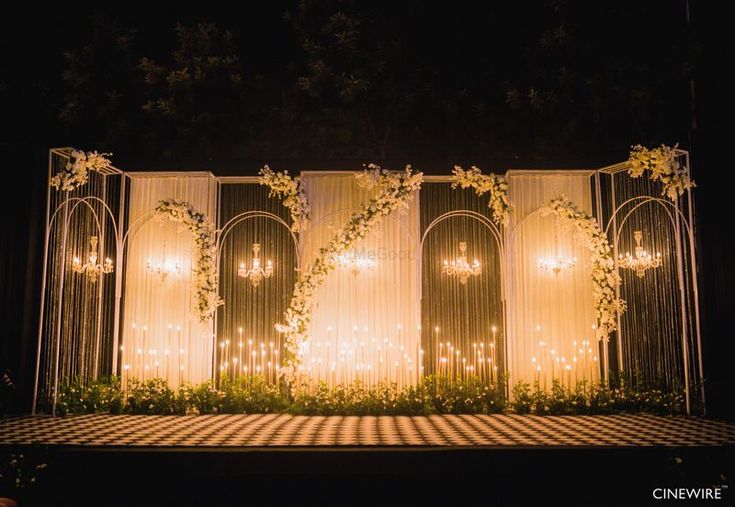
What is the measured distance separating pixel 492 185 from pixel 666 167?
211 centimetres

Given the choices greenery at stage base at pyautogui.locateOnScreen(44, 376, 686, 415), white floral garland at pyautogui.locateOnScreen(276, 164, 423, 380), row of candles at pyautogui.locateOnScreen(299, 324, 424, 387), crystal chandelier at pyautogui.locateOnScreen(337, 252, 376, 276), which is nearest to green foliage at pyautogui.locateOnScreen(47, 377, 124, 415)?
greenery at stage base at pyautogui.locateOnScreen(44, 376, 686, 415)

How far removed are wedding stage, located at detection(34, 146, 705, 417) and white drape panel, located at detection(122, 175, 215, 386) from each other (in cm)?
2

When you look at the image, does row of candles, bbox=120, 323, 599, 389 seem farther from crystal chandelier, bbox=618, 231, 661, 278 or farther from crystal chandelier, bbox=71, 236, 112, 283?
crystal chandelier, bbox=618, 231, 661, 278

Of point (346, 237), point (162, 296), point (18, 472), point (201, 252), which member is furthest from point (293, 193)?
point (18, 472)

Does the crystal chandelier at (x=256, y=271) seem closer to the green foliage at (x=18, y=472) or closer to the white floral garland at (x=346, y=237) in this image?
the white floral garland at (x=346, y=237)

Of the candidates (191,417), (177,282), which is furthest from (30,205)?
(191,417)

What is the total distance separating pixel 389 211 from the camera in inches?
313

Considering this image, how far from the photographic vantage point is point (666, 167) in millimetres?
7008

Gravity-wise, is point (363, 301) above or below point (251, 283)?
below

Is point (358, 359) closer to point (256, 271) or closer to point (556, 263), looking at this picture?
point (256, 271)

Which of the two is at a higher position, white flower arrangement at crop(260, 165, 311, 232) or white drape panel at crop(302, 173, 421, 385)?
white flower arrangement at crop(260, 165, 311, 232)

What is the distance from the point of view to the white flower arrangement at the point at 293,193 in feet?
26.4

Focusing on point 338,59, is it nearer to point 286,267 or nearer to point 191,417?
point 286,267

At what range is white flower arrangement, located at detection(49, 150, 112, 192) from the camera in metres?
7.27
